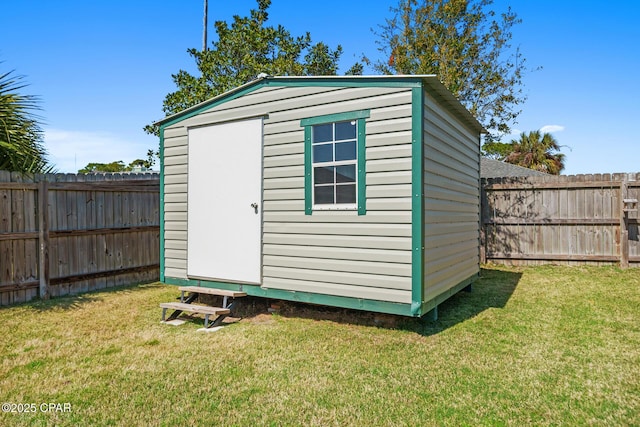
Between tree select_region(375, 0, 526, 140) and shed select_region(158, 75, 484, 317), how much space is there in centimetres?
620

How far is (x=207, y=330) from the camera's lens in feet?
15.2

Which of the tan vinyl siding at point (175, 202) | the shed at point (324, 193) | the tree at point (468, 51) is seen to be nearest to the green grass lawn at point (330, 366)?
the shed at point (324, 193)

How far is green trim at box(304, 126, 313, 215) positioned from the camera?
4.84 metres

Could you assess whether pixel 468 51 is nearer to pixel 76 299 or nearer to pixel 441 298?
pixel 441 298

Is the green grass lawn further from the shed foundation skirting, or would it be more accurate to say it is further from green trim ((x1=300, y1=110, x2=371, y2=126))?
green trim ((x1=300, y1=110, x2=371, y2=126))

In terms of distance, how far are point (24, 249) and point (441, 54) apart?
1103cm

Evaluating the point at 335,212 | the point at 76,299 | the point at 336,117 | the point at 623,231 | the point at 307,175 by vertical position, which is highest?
the point at 336,117

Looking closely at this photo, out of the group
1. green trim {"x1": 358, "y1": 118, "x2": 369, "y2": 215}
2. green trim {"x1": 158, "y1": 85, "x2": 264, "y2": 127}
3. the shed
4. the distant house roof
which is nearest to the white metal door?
the shed

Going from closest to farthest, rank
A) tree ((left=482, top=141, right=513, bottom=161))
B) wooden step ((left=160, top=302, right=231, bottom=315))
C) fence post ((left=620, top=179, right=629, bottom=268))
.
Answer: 1. wooden step ((left=160, top=302, right=231, bottom=315))
2. fence post ((left=620, top=179, right=629, bottom=268))
3. tree ((left=482, top=141, right=513, bottom=161))

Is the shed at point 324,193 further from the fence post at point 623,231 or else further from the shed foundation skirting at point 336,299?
the fence post at point 623,231

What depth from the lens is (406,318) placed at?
4.88 m

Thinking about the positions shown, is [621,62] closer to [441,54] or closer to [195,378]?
[441,54]

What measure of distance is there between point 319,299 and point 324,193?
1284 millimetres

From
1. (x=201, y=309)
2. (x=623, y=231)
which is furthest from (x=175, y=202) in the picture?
(x=623, y=231)
